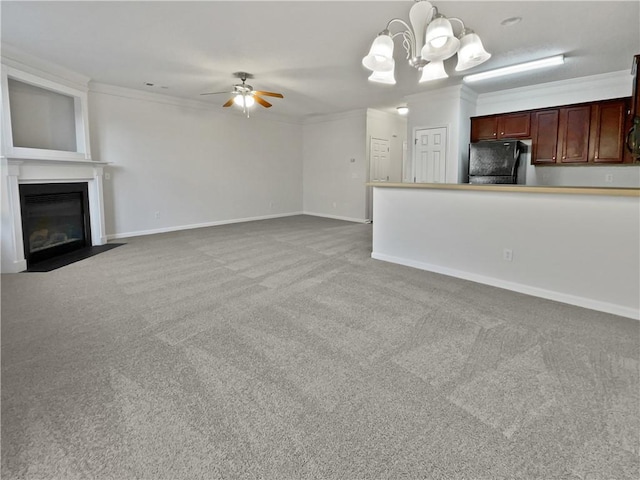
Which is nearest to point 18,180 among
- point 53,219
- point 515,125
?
point 53,219

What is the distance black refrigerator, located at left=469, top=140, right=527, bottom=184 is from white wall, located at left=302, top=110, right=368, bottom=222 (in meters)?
2.60

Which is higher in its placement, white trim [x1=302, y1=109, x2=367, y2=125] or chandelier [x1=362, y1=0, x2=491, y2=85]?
white trim [x1=302, y1=109, x2=367, y2=125]

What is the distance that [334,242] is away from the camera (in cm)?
576

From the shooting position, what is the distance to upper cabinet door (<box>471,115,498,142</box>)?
595cm

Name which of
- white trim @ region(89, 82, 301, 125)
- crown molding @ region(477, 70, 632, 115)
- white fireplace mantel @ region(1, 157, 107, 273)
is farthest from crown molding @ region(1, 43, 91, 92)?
crown molding @ region(477, 70, 632, 115)

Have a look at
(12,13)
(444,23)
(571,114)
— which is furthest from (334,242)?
(12,13)

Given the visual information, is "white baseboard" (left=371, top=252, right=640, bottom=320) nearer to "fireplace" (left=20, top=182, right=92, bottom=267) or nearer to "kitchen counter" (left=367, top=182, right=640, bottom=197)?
"kitchen counter" (left=367, top=182, right=640, bottom=197)

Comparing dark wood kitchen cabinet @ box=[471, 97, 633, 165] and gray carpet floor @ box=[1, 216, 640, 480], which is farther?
dark wood kitchen cabinet @ box=[471, 97, 633, 165]

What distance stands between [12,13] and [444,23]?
3921 mm

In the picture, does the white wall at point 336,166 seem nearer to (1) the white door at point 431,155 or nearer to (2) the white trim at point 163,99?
(2) the white trim at point 163,99

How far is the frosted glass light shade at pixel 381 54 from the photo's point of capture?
2807 millimetres

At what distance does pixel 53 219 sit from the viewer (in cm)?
496

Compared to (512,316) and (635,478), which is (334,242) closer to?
(512,316)

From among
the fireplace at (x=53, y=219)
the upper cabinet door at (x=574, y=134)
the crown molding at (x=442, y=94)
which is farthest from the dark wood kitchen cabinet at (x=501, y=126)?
the fireplace at (x=53, y=219)
